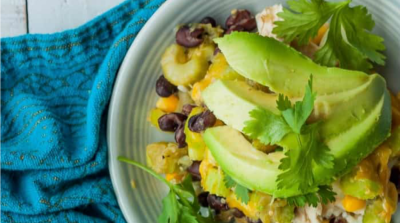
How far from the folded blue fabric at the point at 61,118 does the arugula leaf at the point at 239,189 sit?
1.62ft

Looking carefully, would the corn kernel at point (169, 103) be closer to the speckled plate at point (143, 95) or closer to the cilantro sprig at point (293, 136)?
the speckled plate at point (143, 95)

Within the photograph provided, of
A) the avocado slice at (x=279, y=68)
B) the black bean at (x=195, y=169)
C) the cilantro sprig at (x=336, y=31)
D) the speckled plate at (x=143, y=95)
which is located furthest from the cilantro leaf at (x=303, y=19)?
the black bean at (x=195, y=169)

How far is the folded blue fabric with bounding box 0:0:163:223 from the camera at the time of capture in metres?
1.92

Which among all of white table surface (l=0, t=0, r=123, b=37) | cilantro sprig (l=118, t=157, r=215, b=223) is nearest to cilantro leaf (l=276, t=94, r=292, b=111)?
cilantro sprig (l=118, t=157, r=215, b=223)

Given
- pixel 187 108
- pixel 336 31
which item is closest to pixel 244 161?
pixel 187 108

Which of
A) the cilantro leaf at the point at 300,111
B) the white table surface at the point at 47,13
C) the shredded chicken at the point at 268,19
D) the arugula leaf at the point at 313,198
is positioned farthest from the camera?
the white table surface at the point at 47,13

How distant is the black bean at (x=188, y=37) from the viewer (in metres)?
1.85

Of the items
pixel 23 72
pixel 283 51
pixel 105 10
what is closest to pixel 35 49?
pixel 23 72

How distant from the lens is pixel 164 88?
6.27ft

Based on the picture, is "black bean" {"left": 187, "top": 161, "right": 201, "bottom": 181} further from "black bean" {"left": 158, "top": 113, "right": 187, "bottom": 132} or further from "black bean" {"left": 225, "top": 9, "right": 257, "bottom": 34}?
"black bean" {"left": 225, "top": 9, "right": 257, "bottom": 34}

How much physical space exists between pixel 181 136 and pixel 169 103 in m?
0.16

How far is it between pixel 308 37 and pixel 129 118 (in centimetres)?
64

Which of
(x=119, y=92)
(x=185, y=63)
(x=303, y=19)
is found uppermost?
(x=303, y=19)

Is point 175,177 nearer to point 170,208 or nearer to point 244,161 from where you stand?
point 170,208
